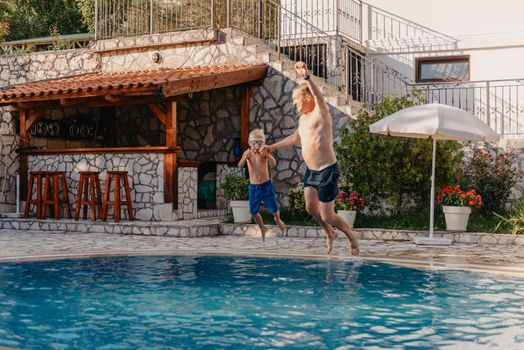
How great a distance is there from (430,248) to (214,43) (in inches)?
333

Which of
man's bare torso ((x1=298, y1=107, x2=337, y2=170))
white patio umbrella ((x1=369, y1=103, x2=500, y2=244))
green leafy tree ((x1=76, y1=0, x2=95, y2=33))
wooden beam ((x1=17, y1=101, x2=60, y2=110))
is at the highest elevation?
green leafy tree ((x1=76, y1=0, x2=95, y2=33))

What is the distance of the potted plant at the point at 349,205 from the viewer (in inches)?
527

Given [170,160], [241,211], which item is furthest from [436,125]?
[170,160]

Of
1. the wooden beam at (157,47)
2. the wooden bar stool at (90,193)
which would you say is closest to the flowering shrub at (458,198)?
the wooden bar stool at (90,193)

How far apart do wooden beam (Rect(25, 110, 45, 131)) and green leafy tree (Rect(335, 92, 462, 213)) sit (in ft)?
23.6

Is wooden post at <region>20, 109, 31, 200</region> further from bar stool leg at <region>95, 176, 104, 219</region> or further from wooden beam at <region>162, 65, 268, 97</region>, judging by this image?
wooden beam at <region>162, 65, 268, 97</region>

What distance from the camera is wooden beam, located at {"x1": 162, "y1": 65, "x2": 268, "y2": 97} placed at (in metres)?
13.8

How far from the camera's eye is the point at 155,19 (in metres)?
18.5

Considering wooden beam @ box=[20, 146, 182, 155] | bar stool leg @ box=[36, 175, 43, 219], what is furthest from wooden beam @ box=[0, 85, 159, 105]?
bar stool leg @ box=[36, 175, 43, 219]

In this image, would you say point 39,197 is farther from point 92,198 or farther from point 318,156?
point 318,156

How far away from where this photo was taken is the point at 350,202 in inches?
531

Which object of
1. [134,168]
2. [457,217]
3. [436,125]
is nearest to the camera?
[436,125]

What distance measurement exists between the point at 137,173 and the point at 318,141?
6955 mm

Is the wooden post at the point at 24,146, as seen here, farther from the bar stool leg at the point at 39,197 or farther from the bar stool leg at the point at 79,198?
the bar stool leg at the point at 79,198
